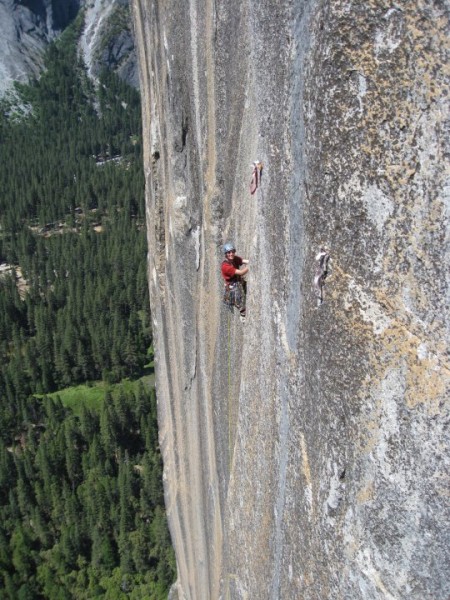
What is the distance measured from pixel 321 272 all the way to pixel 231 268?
2155 millimetres

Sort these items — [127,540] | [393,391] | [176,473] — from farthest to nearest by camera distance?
[127,540], [176,473], [393,391]

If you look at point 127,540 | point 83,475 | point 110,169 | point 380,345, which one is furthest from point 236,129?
point 110,169

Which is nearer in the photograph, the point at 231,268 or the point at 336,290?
the point at 336,290

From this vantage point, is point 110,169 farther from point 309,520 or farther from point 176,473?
point 309,520

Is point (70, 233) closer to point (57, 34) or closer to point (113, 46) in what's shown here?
point (113, 46)

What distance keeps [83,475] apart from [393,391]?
35386 mm

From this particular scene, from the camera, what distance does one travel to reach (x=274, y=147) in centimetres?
464

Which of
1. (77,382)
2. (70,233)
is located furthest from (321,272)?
(70,233)

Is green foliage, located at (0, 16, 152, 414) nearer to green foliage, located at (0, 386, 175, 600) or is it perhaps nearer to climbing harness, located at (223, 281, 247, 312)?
green foliage, located at (0, 386, 175, 600)

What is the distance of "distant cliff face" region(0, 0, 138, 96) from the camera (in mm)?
119188

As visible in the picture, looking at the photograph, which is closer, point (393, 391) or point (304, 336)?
point (393, 391)

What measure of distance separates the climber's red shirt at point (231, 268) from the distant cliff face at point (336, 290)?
12 centimetres

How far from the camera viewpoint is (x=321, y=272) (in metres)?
4.10

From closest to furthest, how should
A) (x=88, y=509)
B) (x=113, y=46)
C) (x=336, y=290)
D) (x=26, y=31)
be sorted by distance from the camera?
(x=336, y=290), (x=88, y=509), (x=113, y=46), (x=26, y=31)
